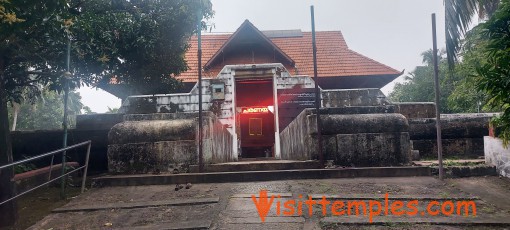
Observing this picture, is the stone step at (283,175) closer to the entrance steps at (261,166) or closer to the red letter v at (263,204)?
the entrance steps at (261,166)

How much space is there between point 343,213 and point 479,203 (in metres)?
1.74

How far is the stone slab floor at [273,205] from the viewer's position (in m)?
3.01

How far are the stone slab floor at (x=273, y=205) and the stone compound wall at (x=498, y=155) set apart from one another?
0.26 m

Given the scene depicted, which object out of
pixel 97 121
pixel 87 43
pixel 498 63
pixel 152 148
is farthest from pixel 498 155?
pixel 97 121

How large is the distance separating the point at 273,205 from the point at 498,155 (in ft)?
13.3

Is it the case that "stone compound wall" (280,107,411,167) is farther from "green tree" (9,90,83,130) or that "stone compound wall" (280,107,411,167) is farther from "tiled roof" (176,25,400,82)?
"green tree" (9,90,83,130)

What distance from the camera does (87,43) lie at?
563cm

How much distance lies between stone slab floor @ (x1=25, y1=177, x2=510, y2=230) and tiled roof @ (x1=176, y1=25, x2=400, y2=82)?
887 centimetres

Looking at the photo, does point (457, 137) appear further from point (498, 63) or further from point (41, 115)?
point (41, 115)

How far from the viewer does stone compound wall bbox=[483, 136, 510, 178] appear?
463cm

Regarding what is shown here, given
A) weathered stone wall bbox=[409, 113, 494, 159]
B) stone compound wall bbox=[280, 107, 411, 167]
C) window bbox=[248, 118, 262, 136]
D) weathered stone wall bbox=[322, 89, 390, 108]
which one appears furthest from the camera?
window bbox=[248, 118, 262, 136]

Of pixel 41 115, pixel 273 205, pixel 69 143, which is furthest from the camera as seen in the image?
pixel 41 115

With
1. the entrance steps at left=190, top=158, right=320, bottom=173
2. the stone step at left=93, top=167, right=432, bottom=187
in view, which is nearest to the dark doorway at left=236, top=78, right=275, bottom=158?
the entrance steps at left=190, top=158, right=320, bottom=173

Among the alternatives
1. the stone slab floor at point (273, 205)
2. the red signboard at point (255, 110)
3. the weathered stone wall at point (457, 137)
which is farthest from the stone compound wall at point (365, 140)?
the red signboard at point (255, 110)
